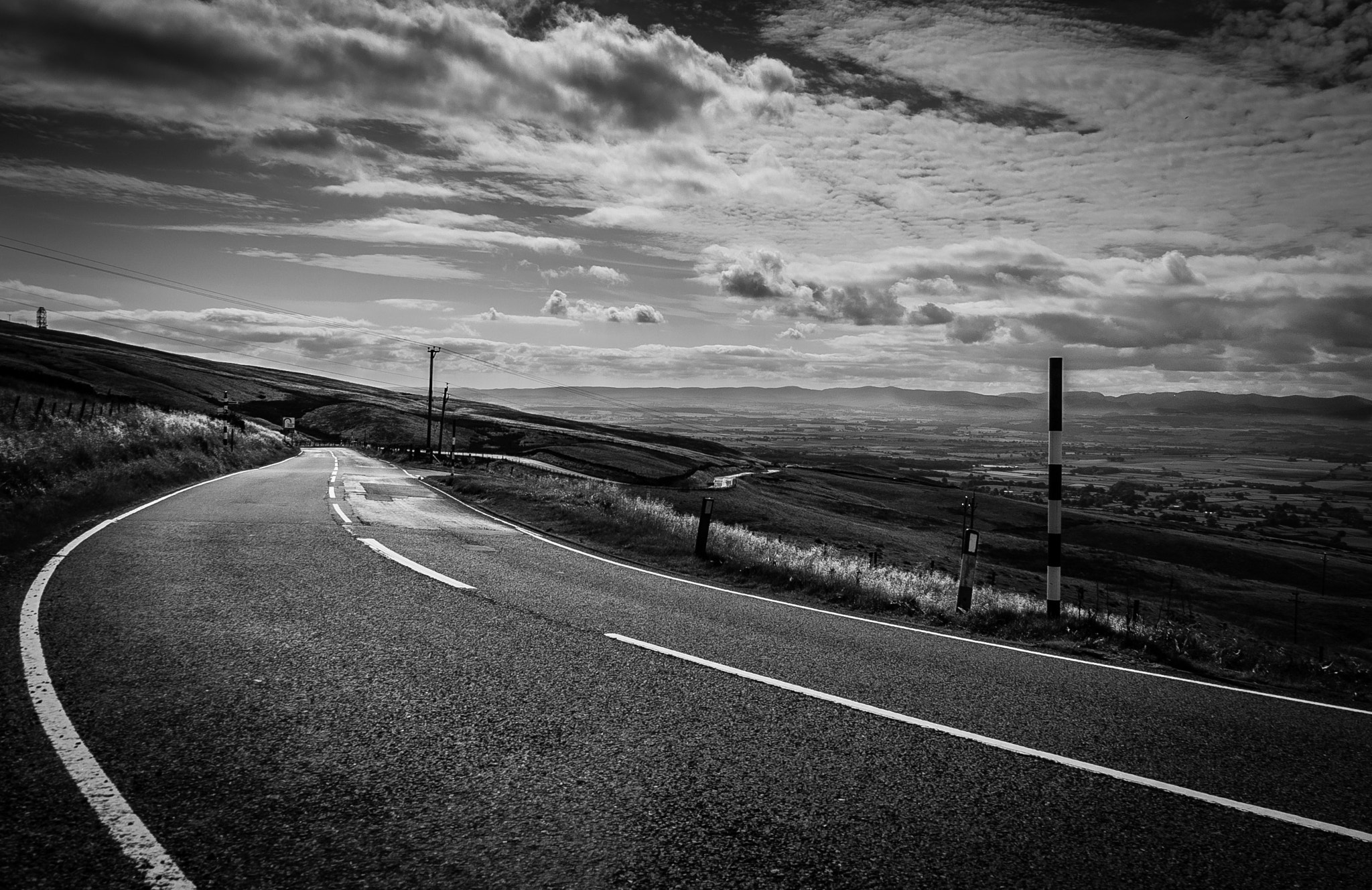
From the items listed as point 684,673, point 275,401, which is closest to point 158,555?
point 684,673

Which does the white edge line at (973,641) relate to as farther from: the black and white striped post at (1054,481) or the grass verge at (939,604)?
the black and white striped post at (1054,481)

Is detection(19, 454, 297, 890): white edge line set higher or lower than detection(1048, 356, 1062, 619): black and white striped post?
lower

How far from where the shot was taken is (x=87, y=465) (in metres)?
18.8

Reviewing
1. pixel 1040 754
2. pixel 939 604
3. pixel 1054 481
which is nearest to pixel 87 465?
pixel 939 604

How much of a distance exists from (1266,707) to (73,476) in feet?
72.4

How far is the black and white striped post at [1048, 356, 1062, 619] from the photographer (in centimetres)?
977

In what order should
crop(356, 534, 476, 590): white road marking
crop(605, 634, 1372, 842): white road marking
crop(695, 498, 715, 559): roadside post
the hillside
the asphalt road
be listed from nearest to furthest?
the asphalt road
crop(605, 634, 1372, 842): white road marking
crop(356, 534, 476, 590): white road marking
crop(695, 498, 715, 559): roadside post
the hillside

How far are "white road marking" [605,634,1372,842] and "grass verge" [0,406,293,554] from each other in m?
10.9

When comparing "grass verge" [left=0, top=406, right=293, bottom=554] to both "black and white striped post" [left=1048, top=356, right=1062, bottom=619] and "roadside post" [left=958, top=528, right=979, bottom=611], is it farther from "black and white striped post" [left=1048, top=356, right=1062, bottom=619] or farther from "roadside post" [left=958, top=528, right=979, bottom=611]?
"black and white striped post" [left=1048, top=356, right=1062, bottom=619]

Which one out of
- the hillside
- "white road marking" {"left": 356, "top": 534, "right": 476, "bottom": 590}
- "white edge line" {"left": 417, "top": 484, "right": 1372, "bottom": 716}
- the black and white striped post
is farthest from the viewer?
the hillside

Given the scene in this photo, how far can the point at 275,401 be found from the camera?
11712 centimetres

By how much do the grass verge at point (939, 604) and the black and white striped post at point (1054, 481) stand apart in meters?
0.31

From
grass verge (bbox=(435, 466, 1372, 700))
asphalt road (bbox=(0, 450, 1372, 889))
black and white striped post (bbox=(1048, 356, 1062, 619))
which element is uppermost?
black and white striped post (bbox=(1048, 356, 1062, 619))

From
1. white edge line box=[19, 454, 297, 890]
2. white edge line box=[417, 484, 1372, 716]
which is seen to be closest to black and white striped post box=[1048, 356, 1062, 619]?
white edge line box=[417, 484, 1372, 716]
